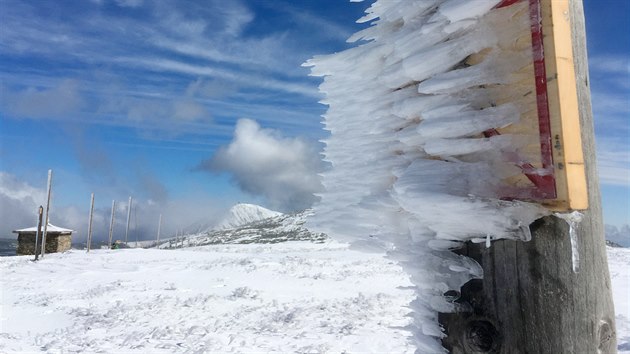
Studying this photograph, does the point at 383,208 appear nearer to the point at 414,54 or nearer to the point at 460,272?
the point at 460,272

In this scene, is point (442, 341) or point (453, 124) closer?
point (453, 124)

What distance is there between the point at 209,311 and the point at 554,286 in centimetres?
832

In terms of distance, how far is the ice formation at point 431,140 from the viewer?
123 cm

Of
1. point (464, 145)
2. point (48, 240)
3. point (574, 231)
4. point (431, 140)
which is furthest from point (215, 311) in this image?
point (48, 240)

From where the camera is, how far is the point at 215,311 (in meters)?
8.59

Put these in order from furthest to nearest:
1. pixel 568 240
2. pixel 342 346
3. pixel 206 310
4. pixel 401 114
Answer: pixel 206 310
pixel 342 346
pixel 401 114
pixel 568 240

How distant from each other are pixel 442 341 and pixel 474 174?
1.99 ft

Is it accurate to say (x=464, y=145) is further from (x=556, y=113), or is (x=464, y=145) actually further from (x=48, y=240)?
(x=48, y=240)

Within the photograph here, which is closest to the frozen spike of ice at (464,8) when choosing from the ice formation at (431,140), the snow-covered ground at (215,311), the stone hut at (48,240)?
the ice formation at (431,140)

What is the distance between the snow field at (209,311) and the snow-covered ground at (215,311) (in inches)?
0.8

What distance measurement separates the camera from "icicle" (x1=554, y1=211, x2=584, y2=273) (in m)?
1.14

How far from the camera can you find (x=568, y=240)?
1153mm

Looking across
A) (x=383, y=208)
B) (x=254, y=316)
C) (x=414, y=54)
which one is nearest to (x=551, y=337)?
(x=383, y=208)

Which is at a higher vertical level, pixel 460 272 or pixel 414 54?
pixel 414 54
